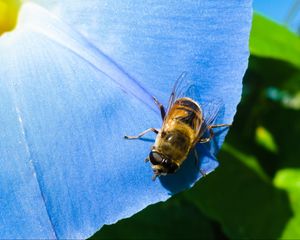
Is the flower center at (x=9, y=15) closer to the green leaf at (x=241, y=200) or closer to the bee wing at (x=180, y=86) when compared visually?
the bee wing at (x=180, y=86)

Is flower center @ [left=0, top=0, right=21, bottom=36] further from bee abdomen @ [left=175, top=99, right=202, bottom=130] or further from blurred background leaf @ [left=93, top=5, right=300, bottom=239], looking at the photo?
blurred background leaf @ [left=93, top=5, right=300, bottom=239]

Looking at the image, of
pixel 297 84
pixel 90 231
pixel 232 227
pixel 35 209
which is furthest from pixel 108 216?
pixel 297 84

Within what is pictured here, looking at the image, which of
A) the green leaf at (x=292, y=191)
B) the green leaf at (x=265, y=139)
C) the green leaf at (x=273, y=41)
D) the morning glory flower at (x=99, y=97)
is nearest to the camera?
the morning glory flower at (x=99, y=97)

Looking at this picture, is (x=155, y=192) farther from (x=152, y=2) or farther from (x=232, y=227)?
(x=232, y=227)

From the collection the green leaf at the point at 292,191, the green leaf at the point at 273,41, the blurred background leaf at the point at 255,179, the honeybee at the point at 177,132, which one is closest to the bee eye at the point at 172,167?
the honeybee at the point at 177,132

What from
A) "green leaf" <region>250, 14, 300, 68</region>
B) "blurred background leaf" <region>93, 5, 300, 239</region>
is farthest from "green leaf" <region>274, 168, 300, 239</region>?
"green leaf" <region>250, 14, 300, 68</region>

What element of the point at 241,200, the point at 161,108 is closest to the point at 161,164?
the point at 161,108

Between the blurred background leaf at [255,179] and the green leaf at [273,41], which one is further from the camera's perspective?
the green leaf at [273,41]
